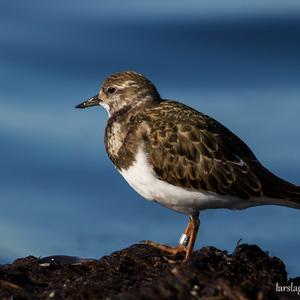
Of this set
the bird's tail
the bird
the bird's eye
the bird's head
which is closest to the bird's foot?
the bird

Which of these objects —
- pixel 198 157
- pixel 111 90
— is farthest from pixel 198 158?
pixel 111 90

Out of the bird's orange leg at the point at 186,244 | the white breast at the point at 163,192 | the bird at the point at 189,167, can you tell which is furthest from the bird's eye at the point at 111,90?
the bird's orange leg at the point at 186,244

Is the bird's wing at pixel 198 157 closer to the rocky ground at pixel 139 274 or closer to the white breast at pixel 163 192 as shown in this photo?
the white breast at pixel 163 192

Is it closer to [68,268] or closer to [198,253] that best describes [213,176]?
[198,253]

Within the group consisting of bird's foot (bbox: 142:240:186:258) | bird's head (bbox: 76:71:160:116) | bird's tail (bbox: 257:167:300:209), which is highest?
bird's head (bbox: 76:71:160:116)

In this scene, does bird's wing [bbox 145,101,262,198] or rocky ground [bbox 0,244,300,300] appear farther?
bird's wing [bbox 145,101,262,198]

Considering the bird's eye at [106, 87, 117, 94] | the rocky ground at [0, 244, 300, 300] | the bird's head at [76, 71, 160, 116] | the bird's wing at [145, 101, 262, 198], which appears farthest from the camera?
the bird's eye at [106, 87, 117, 94]

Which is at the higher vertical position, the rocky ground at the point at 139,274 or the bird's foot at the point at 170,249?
the bird's foot at the point at 170,249

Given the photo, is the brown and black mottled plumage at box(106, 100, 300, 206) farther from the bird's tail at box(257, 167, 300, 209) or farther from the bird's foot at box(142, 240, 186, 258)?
the bird's foot at box(142, 240, 186, 258)
